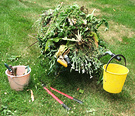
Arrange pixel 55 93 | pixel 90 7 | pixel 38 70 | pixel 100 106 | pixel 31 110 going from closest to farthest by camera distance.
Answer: pixel 31 110
pixel 100 106
pixel 55 93
pixel 38 70
pixel 90 7

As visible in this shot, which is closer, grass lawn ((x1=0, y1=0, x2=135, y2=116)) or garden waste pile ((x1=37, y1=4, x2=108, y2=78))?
grass lawn ((x1=0, y1=0, x2=135, y2=116))

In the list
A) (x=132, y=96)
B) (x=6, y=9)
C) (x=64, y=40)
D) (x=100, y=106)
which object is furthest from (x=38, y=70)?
(x=6, y=9)

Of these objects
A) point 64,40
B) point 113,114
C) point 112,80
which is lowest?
point 113,114

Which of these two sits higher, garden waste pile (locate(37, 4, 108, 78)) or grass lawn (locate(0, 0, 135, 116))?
garden waste pile (locate(37, 4, 108, 78))

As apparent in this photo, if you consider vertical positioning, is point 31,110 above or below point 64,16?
below

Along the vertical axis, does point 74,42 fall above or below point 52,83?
above

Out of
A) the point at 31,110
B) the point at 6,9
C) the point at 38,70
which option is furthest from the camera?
the point at 6,9

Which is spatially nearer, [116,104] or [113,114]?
[113,114]

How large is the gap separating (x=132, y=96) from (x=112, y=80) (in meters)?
0.87

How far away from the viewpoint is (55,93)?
3.16m

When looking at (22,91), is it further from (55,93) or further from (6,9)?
(6,9)

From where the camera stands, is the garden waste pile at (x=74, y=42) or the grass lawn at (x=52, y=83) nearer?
the grass lawn at (x=52, y=83)

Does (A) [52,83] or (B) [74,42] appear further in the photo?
(A) [52,83]

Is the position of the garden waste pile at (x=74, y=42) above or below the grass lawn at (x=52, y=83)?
above
